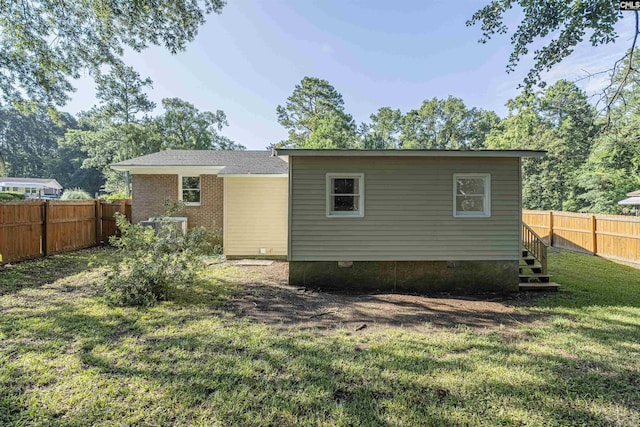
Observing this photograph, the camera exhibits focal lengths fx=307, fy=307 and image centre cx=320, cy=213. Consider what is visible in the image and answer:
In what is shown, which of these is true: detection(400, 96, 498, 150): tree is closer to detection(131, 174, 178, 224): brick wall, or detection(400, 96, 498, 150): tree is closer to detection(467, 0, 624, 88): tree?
detection(467, 0, 624, 88): tree

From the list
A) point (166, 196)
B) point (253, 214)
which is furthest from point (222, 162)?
point (253, 214)

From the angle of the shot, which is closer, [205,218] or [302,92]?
[205,218]

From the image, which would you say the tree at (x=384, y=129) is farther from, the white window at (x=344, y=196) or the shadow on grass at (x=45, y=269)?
the shadow on grass at (x=45, y=269)

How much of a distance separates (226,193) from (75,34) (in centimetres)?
630

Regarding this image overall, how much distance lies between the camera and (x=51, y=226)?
9727 mm

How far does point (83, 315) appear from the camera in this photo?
194 inches

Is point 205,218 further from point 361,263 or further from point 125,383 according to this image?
point 125,383

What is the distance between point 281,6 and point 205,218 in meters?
8.14

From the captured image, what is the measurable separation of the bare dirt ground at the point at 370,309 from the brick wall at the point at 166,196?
18.4 ft

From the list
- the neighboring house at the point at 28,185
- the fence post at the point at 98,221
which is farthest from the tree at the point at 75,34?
the neighboring house at the point at 28,185

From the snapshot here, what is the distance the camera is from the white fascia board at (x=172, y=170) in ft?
38.3

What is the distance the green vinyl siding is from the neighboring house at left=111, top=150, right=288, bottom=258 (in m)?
2.98

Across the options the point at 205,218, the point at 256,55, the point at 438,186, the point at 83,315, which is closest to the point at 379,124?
the point at 256,55

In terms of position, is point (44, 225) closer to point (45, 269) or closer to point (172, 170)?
point (45, 269)
